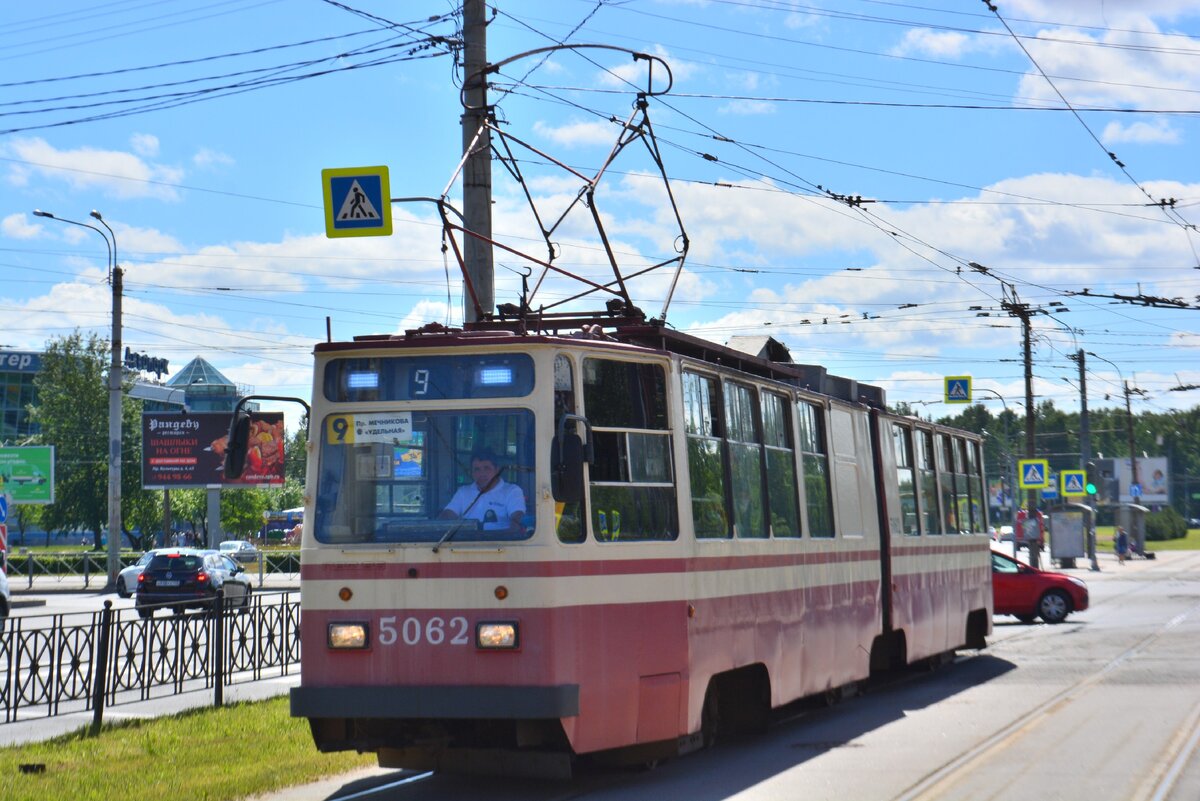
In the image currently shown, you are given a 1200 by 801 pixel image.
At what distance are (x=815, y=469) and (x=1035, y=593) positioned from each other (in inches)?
605

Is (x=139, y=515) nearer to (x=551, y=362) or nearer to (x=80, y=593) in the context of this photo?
(x=80, y=593)

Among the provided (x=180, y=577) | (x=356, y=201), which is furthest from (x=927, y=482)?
(x=180, y=577)

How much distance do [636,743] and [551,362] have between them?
2466 millimetres

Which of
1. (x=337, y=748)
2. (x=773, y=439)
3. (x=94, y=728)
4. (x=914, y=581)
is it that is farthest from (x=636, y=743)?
(x=914, y=581)

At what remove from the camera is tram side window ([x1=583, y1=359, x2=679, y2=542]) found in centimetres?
949

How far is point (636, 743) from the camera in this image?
31.2ft

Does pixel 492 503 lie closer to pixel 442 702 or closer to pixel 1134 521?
pixel 442 702

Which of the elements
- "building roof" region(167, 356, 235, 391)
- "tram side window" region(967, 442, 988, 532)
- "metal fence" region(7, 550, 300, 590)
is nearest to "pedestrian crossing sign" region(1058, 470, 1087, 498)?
"metal fence" region(7, 550, 300, 590)

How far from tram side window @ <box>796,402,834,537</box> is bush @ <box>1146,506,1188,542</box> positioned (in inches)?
3381

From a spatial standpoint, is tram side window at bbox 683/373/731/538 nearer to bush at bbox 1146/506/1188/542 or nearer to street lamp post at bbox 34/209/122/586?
street lamp post at bbox 34/209/122/586

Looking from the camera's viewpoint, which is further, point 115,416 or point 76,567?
point 76,567

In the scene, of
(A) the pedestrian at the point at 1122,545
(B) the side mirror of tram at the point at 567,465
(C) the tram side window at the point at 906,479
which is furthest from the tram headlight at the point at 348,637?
(A) the pedestrian at the point at 1122,545

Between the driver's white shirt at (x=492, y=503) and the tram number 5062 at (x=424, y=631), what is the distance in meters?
0.63

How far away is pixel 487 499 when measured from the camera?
9172mm
